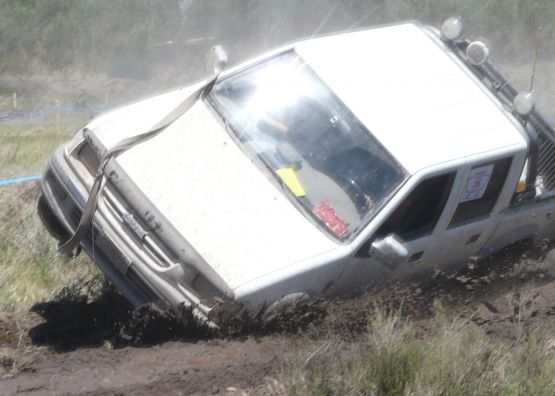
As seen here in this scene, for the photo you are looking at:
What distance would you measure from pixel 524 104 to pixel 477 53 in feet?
2.00

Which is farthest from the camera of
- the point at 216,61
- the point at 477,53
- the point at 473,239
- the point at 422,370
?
the point at 477,53

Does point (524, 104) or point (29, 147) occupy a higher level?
point (29, 147)

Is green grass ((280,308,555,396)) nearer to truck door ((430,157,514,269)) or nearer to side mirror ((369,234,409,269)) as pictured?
side mirror ((369,234,409,269))

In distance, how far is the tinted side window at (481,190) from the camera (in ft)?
24.1

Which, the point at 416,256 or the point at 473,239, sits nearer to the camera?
the point at 416,256

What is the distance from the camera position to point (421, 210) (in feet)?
23.2

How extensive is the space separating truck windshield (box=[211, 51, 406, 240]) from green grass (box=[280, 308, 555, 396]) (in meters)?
1.34

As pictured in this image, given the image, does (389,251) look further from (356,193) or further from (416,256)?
(416,256)

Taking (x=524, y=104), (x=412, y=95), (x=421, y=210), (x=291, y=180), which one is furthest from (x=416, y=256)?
(x=524, y=104)

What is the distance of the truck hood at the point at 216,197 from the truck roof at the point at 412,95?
0.95 meters

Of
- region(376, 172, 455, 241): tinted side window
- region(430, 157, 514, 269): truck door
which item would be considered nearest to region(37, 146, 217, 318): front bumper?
region(376, 172, 455, 241): tinted side window

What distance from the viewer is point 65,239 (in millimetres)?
7305

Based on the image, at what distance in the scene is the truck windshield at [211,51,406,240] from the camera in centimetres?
677

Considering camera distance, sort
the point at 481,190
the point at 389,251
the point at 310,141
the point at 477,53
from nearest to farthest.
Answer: the point at 389,251 < the point at 310,141 < the point at 481,190 < the point at 477,53
